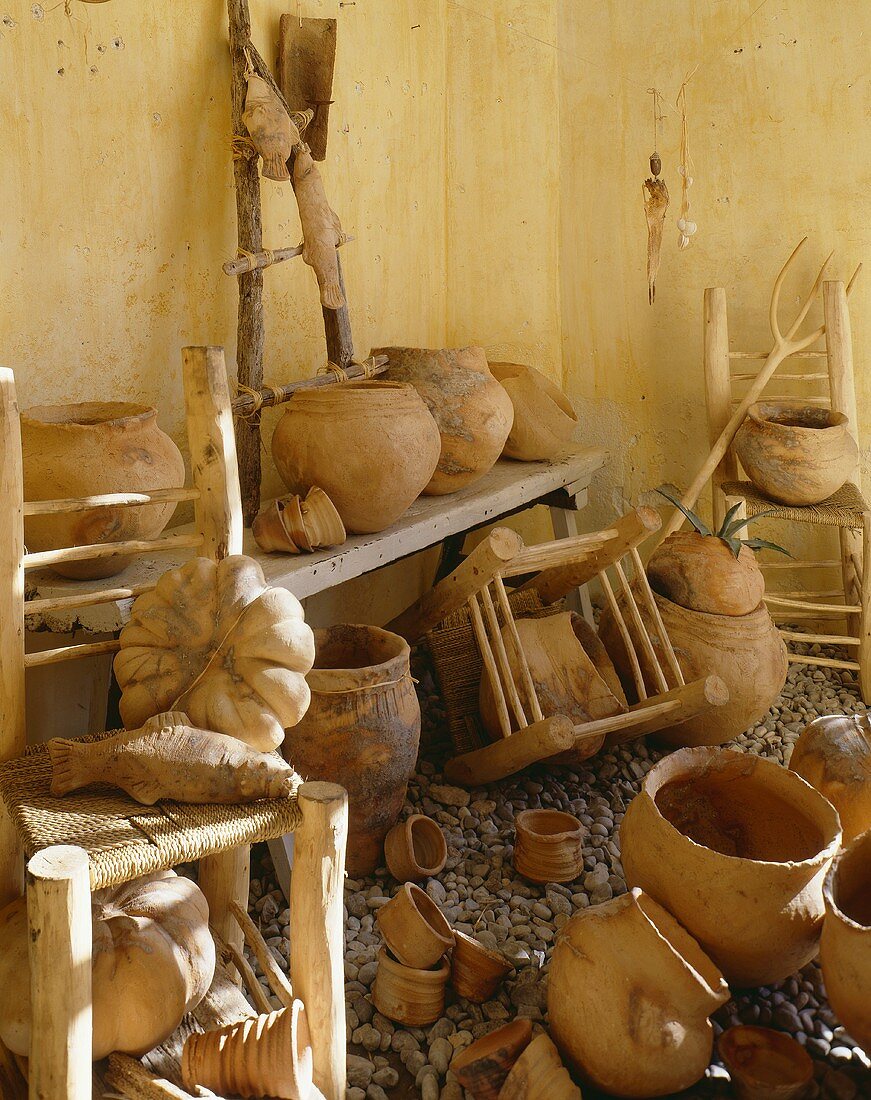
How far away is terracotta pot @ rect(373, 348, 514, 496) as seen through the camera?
120 inches

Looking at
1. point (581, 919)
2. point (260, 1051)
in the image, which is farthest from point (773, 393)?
point (260, 1051)

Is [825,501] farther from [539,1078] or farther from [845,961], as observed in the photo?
[539,1078]

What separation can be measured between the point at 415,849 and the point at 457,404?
4.27 ft

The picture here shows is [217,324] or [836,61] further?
[836,61]

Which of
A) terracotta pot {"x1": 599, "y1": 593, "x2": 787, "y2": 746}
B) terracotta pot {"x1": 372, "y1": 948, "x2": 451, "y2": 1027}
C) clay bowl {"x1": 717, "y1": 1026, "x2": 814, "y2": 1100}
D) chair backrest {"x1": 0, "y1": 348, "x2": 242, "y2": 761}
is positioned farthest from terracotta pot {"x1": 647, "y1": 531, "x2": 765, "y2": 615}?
chair backrest {"x1": 0, "y1": 348, "x2": 242, "y2": 761}

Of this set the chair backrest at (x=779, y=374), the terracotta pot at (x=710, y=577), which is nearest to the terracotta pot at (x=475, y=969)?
the terracotta pot at (x=710, y=577)

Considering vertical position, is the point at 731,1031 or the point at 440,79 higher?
the point at 440,79

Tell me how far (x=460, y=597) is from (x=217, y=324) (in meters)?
1.08

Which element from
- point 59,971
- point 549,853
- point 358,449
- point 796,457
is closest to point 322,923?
point 59,971

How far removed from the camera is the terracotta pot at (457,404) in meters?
3.04

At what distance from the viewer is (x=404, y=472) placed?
2689 millimetres

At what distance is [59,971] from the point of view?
137 centimetres

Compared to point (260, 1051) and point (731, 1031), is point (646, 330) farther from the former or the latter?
point (260, 1051)

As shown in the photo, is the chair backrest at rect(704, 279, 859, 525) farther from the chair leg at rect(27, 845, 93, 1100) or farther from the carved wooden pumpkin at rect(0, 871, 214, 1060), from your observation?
the chair leg at rect(27, 845, 93, 1100)
